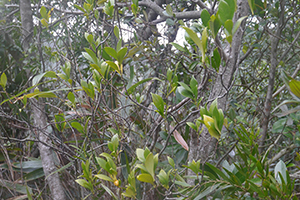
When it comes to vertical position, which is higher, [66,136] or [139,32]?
[139,32]

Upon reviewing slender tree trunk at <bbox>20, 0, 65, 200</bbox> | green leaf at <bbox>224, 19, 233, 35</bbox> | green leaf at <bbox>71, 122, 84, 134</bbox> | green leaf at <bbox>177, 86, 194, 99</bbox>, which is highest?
green leaf at <bbox>224, 19, 233, 35</bbox>

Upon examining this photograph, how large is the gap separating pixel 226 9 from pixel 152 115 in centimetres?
71

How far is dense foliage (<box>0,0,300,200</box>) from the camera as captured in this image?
67cm

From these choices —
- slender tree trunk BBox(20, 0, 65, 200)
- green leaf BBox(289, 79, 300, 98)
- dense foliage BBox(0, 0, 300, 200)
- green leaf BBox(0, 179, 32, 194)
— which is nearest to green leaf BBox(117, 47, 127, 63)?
dense foliage BBox(0, 0, 300, 200)

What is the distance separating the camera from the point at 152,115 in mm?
1159

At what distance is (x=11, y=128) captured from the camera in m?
1.62

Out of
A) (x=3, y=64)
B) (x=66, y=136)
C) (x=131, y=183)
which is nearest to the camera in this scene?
(x=131, y=183)

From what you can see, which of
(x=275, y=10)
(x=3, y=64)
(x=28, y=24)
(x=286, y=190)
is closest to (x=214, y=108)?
(x=286, y=190)

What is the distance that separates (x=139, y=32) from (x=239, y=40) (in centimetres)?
119

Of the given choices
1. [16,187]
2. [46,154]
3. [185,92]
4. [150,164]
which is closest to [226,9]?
[185,92]

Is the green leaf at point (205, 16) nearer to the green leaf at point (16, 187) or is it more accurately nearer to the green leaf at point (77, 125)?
the green leaf at point (77, 125)

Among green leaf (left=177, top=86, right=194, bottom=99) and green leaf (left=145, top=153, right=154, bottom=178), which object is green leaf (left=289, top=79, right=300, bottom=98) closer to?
green leaf (left=177, top=86, right=194, bottom=99)

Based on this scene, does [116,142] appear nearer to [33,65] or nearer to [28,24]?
[33,65]

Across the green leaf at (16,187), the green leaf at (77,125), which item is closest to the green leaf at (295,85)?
the green leaf at (77,125)
